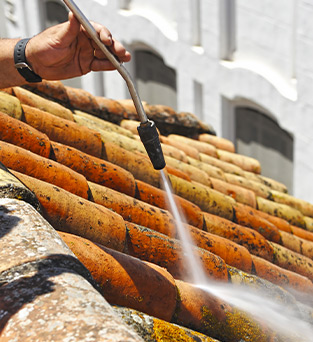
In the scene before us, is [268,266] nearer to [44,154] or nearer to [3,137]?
[44,154]

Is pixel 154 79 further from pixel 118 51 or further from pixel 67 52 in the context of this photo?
pixel 118 51

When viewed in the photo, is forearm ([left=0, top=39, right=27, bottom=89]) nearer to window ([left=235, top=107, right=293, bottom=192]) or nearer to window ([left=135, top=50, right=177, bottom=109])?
window ([left=235, top=107, right=293, bottom=192])

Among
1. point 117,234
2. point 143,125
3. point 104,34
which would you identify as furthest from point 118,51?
point 117,234

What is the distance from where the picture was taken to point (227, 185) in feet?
17.1

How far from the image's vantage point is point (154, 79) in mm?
12977

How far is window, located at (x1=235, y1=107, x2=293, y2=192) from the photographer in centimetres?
970

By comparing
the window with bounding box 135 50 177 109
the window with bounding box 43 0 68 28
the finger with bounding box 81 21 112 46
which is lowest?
the finger with bounding box 81 21 112 46

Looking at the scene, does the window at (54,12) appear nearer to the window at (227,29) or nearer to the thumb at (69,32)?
the window at (227,29)

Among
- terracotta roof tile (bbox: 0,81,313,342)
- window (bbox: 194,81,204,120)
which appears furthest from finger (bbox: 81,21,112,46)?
window (bbox: 194,81,204,120)

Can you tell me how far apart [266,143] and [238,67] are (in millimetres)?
1363

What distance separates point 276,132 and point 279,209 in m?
4.48

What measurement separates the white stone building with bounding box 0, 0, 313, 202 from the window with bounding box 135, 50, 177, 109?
0.02m

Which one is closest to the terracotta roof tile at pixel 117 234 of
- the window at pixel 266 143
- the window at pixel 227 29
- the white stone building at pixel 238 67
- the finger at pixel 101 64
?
the finger at pixel 101 64

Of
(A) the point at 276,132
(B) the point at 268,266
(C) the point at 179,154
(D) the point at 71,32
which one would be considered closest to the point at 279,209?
(C) the point at 179,154
